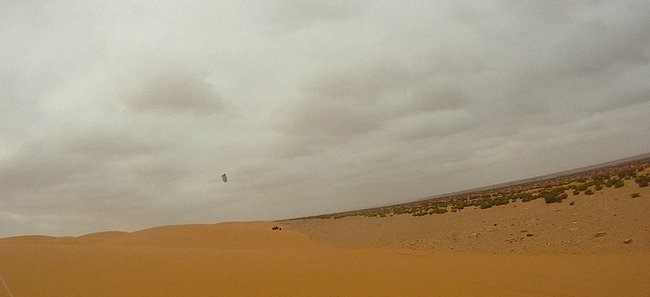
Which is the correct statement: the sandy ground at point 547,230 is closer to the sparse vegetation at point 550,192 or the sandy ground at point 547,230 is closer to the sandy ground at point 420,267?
the sandy ground at point 420,267

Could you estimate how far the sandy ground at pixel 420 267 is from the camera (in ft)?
32.3

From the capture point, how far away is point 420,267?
13234 mm

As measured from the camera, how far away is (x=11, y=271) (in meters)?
11.8

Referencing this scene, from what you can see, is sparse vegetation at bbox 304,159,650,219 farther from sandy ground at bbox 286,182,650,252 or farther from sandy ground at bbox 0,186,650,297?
sandy ground at bbox 0,186,650,297

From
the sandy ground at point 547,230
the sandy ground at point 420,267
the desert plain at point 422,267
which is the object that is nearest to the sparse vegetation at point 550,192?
the sandy ground at point 547,230

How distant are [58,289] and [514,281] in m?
10.5

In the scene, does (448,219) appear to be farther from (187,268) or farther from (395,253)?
(187,268)

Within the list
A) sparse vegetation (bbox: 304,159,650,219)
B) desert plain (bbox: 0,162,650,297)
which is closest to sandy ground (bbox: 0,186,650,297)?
desert plain (bbox: 0,162,650,297)

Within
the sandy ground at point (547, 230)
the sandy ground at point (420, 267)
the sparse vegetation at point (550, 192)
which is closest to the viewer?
the sandy ground at point (420, 267)

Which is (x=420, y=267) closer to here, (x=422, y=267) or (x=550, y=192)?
(x=422, y=267)

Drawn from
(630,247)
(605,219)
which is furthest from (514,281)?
(605,219)

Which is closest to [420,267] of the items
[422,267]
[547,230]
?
[422,267]

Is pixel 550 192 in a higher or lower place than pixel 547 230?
higher

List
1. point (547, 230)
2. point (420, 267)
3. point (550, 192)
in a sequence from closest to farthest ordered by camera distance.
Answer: point (420, 267)
point (547, 230)
point (550, 192)
